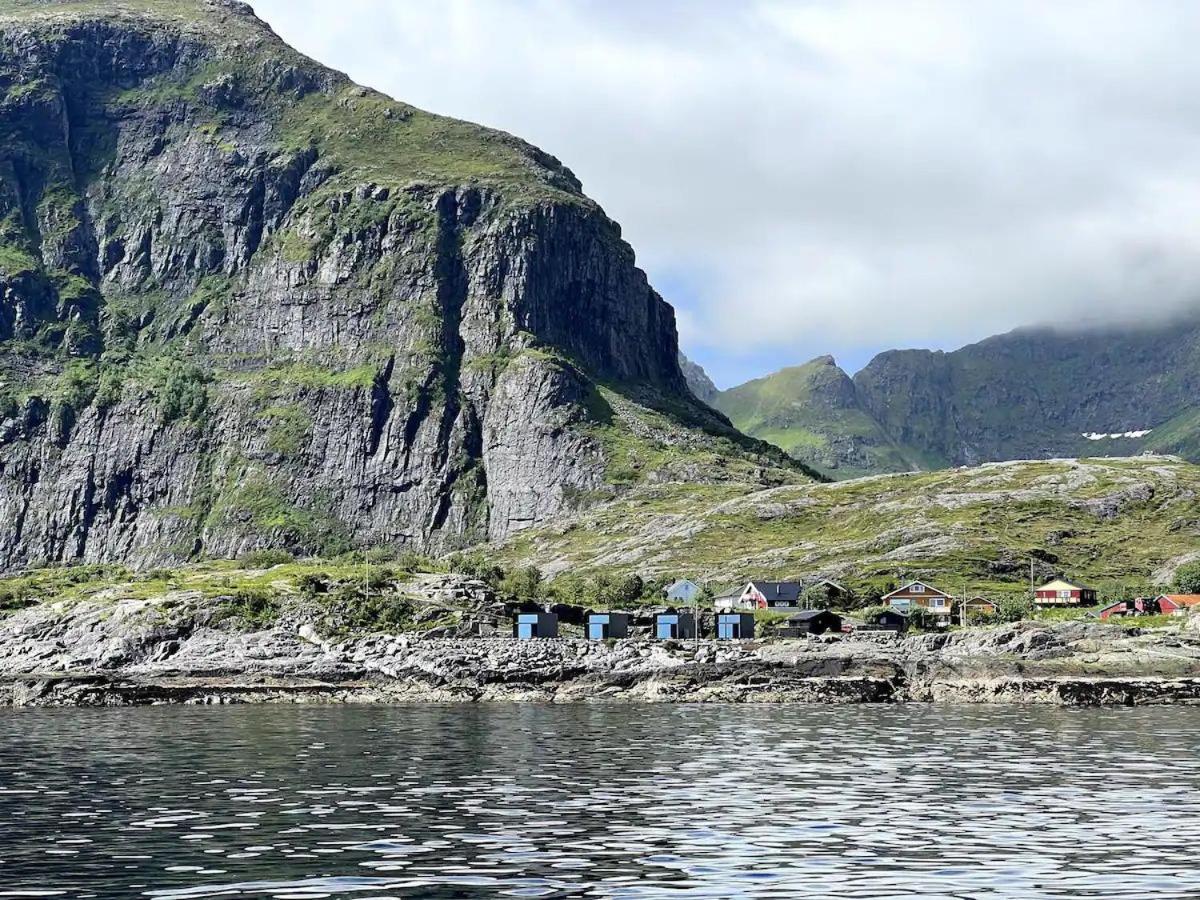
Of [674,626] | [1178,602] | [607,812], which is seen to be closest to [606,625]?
[674,626]

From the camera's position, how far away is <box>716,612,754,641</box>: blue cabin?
18312cm

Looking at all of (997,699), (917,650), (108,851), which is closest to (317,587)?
(917,650)

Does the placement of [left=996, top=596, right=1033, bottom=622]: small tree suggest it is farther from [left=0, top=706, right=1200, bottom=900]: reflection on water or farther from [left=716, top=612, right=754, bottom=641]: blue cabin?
[left=0, top=706, right=1200, bottom=900]: reflection on water

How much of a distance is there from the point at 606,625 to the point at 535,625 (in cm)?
1301

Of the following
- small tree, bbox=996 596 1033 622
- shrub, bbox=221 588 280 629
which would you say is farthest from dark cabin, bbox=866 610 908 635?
shrub, bbox=221 588 280 629

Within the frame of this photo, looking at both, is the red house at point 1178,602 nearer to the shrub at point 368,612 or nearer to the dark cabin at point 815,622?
the dark cabin at point 815,622

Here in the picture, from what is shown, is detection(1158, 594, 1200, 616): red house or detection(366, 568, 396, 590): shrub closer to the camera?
detection(366, 568, 396, 590): shrub

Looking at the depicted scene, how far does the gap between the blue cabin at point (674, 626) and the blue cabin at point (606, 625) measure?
177 inches

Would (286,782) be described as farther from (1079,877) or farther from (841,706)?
(841,706)

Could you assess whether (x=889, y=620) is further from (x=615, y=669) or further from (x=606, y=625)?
(x=615, y=669)

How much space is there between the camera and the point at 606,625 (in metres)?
180

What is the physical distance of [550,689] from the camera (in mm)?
144750

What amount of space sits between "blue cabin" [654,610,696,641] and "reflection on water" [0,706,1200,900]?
265 ft

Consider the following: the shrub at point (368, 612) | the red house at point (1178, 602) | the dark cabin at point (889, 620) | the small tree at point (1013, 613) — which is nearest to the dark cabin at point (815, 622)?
the dark cabin at point (889, 620)
